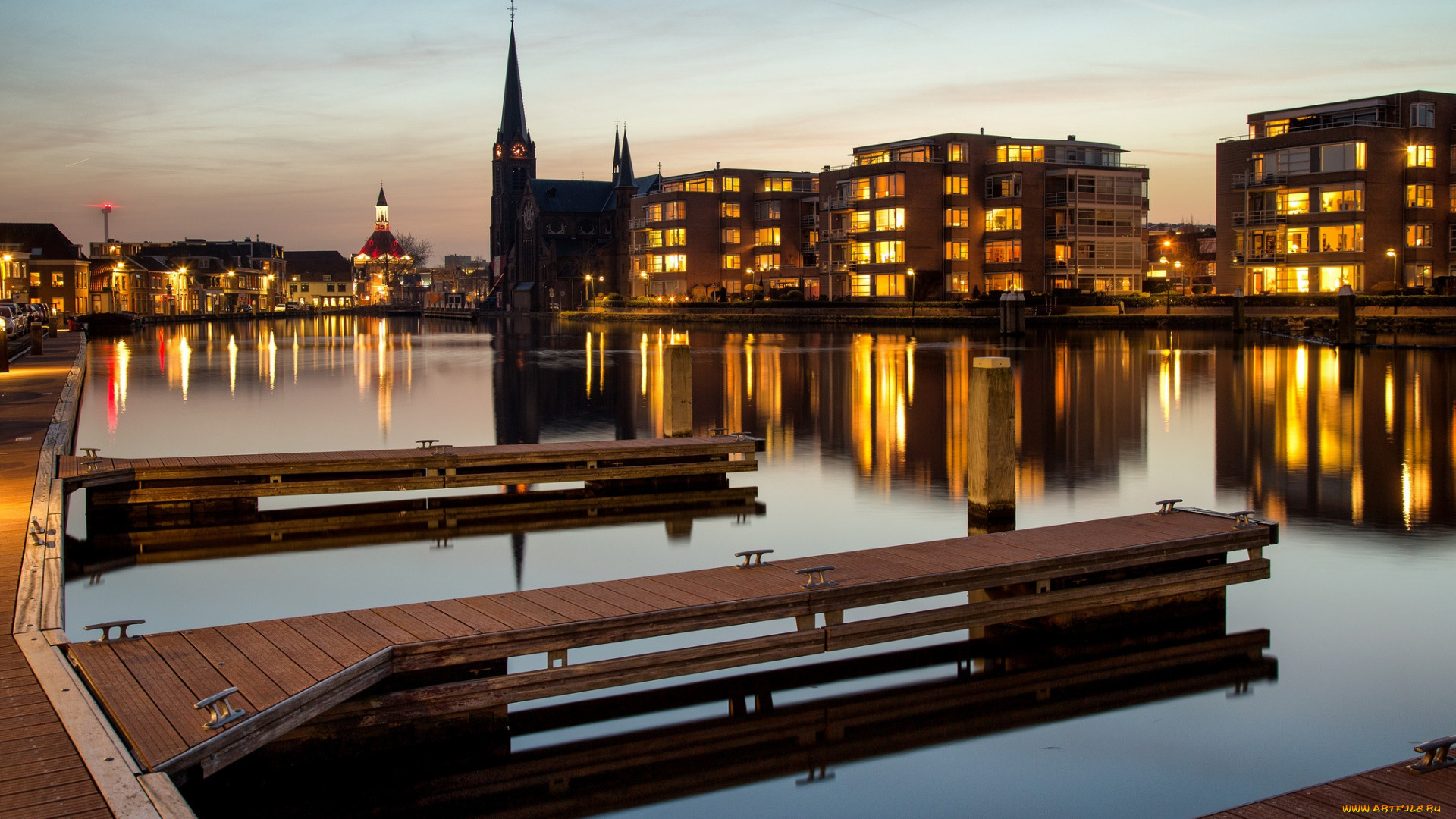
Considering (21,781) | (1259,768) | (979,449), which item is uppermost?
(979,449)

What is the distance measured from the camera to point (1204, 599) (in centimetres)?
1262

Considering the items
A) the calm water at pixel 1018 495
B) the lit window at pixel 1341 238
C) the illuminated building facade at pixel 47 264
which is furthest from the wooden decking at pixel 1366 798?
the illuminated building facade at pixel 47 264

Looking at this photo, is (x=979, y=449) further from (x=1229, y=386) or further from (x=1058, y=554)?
(x=1229, y=386)

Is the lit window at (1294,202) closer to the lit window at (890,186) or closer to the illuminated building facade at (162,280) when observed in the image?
the lit window at (890,186)

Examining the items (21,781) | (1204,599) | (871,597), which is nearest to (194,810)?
(21,781)

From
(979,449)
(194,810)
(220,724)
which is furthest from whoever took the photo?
(979,449)

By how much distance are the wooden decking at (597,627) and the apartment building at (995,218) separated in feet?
267

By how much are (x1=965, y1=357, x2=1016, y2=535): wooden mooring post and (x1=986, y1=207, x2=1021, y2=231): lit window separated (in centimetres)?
8011

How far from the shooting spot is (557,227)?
157 meters

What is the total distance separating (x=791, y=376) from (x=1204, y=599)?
109 feet

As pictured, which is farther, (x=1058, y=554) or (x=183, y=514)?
(x=183, y=514)

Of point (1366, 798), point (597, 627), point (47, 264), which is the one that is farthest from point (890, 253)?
point (1366, 798)

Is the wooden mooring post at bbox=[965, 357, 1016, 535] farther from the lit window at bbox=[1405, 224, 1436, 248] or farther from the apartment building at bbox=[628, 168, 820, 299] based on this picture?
the apartment building at bbox=[628, 168, 820, 299]

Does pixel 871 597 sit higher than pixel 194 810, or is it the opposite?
pixel 871 597
